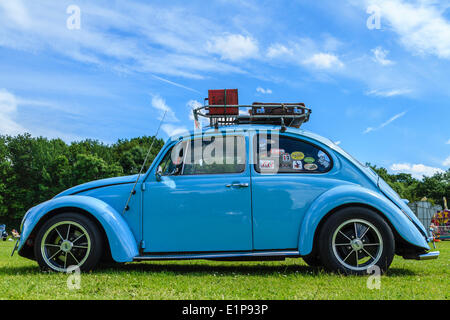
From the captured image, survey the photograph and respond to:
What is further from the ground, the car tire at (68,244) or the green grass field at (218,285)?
the car tire at (68,244)

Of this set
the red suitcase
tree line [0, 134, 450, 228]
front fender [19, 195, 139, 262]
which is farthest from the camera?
A: tree line [0, 134, 450, 228]

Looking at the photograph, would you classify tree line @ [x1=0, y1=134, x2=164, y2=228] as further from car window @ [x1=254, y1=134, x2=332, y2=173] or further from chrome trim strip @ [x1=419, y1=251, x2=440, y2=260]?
chrome trim strip @ [x1=419, y1=251, x2=440, y2=260]

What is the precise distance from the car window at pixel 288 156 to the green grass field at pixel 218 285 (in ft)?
4.55

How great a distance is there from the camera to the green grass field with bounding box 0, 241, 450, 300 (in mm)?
4051

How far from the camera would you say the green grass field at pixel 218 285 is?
159 inches

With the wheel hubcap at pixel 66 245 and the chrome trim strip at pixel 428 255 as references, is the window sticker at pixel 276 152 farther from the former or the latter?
the wheel hubcap at pixel 66 245

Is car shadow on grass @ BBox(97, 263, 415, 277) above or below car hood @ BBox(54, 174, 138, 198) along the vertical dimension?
below

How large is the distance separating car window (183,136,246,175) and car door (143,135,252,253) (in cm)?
1

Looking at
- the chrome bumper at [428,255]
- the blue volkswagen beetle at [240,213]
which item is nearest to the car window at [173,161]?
the blue volkswagen beetle at [240,213]

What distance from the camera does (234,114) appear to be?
6.07 meters

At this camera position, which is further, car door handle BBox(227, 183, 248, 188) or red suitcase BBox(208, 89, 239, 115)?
red suitcase BBox(208, 89, 239, 115)

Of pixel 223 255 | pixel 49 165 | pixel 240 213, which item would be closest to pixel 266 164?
pixel 240 213

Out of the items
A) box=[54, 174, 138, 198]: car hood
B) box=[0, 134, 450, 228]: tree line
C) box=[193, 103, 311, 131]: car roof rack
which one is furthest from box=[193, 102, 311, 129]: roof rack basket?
box=[0, 134, 450, 228]: tree line
